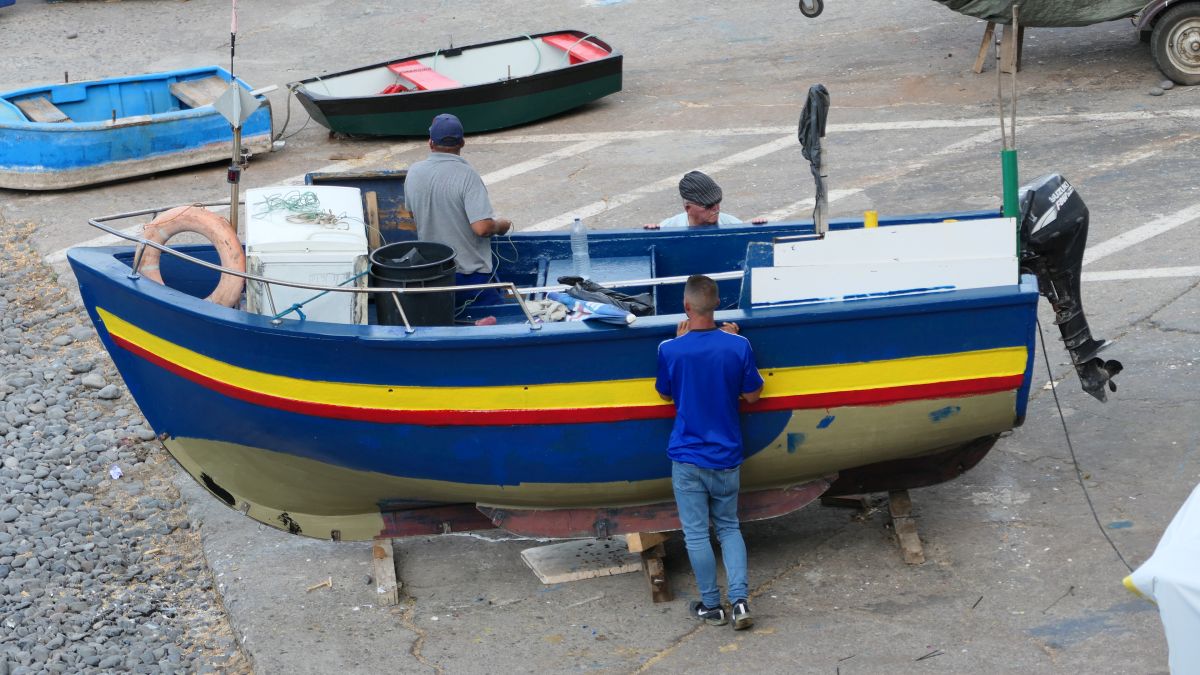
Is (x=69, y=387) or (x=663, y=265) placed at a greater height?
(x=663, y=265)

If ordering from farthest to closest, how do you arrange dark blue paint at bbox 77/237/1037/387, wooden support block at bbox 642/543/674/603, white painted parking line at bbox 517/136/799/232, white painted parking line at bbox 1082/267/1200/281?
white painted parking line at bbox 517/136/799/232
white painted parking line at bbox 1082/267/1200/281
wooden support block at bbox 642/543/674/603
dark blue paint at bbox 77/237/1037/387

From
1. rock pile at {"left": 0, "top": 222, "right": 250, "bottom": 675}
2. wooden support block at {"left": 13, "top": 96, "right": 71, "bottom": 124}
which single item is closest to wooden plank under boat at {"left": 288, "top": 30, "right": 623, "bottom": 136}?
wooden support block at {"left": 13, "top": 96, "right": 71, "bottom": 124}

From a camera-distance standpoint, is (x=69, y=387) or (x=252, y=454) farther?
(x=69, y=387)

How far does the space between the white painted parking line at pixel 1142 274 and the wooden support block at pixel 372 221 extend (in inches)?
181

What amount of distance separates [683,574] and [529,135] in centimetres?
780

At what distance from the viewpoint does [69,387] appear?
28.6 ft

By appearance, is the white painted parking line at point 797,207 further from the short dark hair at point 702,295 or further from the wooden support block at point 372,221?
the short dark hair at point 702,295

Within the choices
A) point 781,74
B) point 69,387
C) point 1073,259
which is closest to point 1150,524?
point 1073,259

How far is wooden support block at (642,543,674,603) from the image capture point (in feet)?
19.5

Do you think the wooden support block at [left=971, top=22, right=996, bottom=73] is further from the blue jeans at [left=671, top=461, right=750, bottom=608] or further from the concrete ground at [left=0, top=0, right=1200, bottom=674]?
the blue jeans at [left=671, top=461, right=750, bottom=608]

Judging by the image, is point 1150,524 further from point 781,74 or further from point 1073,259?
point 781,74

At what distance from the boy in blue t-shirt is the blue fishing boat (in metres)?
0.15

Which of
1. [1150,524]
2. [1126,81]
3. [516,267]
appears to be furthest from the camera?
[1126,81]

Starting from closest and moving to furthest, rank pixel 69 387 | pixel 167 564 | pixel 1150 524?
pixel 1150 524, pixel 167 564, pixel 69 387
